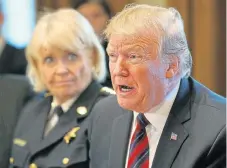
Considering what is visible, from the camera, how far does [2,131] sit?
242cm

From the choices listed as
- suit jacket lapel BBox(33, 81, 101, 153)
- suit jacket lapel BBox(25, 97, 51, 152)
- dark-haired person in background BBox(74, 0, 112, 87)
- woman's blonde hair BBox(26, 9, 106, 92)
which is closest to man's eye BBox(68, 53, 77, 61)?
woman's blonde hair BBox(26, 9, 106, 92)

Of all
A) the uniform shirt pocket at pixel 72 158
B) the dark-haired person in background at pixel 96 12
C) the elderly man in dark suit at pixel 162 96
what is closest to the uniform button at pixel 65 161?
the uniform shirt pocket at pixel 72 158

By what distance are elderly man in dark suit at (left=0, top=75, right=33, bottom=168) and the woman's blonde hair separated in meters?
0.25

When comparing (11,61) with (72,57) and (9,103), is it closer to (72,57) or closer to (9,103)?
(9,103)

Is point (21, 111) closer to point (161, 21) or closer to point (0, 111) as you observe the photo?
point (0, 111)

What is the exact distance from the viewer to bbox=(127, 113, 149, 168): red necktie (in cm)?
169

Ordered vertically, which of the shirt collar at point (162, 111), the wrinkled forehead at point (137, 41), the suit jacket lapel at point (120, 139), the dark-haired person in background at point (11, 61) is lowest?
the dark-haired person in background at point (11, 61)

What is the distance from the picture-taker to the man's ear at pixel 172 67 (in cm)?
165

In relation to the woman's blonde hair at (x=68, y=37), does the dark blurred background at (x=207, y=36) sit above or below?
below

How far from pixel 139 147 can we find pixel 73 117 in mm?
588

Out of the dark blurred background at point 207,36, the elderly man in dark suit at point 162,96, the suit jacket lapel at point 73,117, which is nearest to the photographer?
the elderly man in dark suit at point 162,96

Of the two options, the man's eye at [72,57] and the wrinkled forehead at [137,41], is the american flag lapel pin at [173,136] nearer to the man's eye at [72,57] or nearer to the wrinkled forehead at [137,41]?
the wrinkled forehead at [137,41]

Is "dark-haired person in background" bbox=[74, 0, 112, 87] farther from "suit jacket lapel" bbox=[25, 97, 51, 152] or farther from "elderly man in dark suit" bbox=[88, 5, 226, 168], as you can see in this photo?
"elderly man in dark suit" bbox=[88, 5, 226, 168]

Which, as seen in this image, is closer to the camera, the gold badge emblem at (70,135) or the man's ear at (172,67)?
the man's ear at (172,67)
